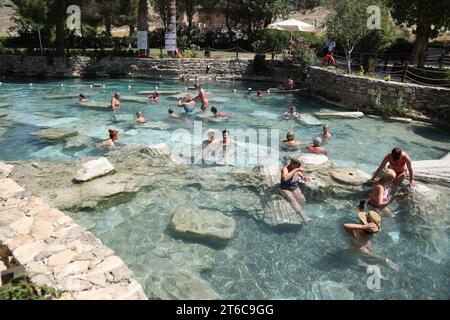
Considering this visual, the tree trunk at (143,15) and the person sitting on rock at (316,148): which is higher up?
the tree trunk at (143,15)

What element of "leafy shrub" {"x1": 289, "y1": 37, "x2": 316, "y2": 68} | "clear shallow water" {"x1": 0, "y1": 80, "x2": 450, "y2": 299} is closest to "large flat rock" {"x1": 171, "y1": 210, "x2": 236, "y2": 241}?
"clear shallow water" {"x1": 0, "y1": 80, "x2": 450, "y2": 299}

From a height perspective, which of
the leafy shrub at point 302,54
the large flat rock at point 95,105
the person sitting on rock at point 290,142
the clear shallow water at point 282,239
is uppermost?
the leafy shrub at point 302,54

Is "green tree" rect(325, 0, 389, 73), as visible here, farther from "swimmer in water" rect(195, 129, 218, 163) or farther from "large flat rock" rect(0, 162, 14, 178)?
"large flat rock" rect(0, 162, 14, 178)

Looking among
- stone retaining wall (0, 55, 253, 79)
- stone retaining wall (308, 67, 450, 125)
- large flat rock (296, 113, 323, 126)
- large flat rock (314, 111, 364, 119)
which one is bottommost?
large flat rock (296, 113, 323, 126)

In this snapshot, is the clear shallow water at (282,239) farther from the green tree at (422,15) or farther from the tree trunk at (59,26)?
the tree trunk at (59,26)

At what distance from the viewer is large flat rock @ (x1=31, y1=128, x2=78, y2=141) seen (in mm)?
12383

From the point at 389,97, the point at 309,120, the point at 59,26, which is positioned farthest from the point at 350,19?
the point at 59,26

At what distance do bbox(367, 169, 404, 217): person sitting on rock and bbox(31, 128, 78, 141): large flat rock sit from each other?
9.73 meters

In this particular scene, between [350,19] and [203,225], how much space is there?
45.5 ft

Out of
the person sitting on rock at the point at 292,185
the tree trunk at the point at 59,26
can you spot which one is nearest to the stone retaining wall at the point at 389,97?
the person sitting on rock at the point at 292,185

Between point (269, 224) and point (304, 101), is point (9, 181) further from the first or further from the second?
point (304, 101)

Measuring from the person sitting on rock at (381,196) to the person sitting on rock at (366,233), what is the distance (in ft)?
3.38

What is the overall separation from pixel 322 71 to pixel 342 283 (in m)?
16.0

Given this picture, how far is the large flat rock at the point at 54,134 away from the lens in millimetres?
12383
